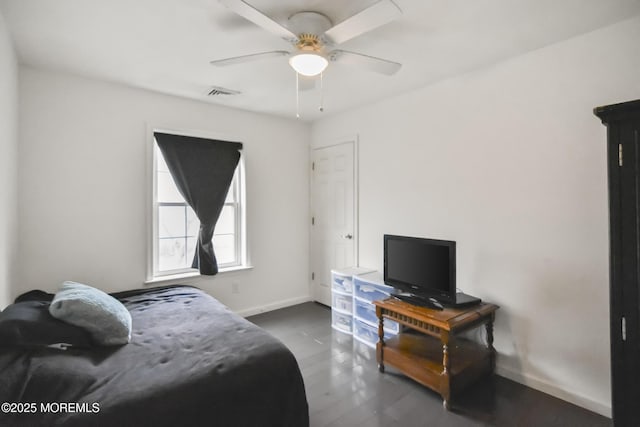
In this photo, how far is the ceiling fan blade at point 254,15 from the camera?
1.45 m

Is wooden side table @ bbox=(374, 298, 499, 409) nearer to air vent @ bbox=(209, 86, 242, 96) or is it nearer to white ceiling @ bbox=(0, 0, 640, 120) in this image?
white ceiling @ bbox=(0, 0, 640, 120)

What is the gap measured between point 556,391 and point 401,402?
3.64 feet

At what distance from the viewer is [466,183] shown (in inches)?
107

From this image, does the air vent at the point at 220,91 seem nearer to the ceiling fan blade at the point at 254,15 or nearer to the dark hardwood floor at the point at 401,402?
the ceiling fan blade at the point at 254,15

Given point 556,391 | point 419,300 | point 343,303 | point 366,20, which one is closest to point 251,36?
point 366,20

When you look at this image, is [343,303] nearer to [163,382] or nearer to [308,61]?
[163,382]

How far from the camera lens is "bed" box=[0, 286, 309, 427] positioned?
1.30 m

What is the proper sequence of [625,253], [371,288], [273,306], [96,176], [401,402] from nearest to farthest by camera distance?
[625,253] → [401,402] → [96,176] → [371,288] → [273,306]

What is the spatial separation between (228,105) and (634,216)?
355cm

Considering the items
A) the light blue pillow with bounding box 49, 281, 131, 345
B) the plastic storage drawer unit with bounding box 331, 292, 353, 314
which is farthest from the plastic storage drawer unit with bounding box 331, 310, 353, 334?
the light blue pillow with bounding box 49, 281, 131, 345

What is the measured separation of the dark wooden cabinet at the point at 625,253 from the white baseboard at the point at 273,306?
10.7 feet

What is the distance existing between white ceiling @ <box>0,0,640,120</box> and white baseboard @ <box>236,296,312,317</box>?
8.45ft

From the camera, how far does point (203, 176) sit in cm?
348

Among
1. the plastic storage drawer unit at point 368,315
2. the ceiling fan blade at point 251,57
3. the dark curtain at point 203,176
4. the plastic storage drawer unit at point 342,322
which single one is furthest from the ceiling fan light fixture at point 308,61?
the plastic storage drawer unit at point 342,322
